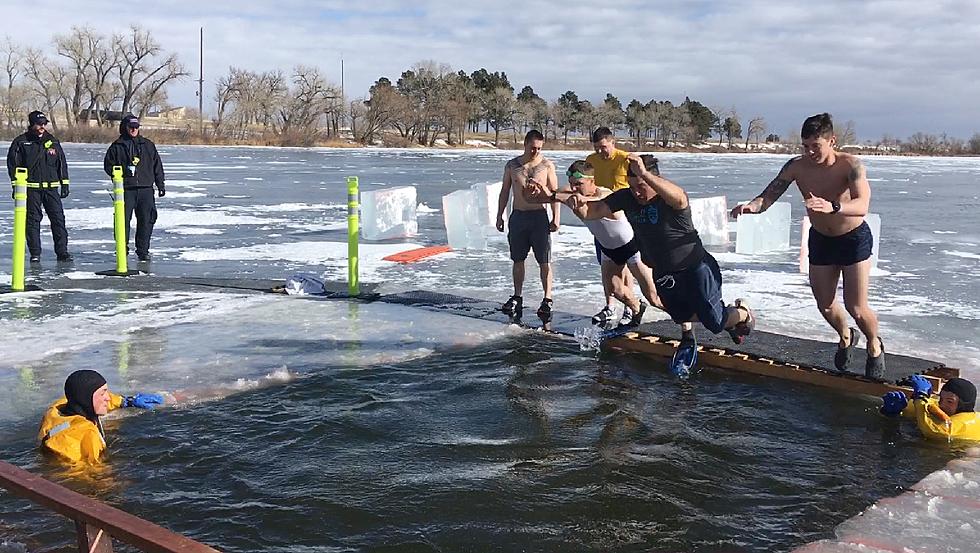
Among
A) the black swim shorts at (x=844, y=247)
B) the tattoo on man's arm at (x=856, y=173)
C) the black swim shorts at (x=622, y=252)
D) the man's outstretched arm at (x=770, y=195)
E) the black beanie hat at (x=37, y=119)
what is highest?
the black beanie hat at (x=37, y=119)

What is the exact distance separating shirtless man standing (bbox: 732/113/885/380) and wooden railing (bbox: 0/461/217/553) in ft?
14.2

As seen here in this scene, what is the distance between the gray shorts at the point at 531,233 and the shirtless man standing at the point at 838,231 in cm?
220

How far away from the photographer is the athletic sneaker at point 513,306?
8039mm

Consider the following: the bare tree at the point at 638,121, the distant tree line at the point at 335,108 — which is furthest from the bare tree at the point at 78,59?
the bare tree at the point at 638,121

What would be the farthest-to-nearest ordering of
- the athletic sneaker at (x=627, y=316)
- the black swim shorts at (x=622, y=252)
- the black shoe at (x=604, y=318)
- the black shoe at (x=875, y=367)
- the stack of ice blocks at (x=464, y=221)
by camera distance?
the stack of ice blocks at (x=464, y=221), the athletic sneaker at (x=627, y=316), the black shoe at (x=604, y=318), the black swim shorts at (x=622, y=252), the black shoe at (x=875, y=367)

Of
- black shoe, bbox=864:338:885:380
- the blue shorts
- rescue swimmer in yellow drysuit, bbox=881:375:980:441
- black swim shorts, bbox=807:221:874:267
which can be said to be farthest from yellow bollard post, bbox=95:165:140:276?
rescue swimmer in yellow drysuit, bbox=881:375:980:441

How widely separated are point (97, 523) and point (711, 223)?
37.0ft

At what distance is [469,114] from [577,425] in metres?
87.5

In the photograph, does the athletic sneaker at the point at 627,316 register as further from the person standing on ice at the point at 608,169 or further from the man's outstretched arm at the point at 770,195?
the man's outstretched arm at the point at 770,195

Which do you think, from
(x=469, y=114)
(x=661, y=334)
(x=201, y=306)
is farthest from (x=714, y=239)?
(x=469, y=114)

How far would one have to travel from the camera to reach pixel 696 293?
5965mm

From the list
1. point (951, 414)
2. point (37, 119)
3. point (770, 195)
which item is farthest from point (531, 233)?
point (37, 119)

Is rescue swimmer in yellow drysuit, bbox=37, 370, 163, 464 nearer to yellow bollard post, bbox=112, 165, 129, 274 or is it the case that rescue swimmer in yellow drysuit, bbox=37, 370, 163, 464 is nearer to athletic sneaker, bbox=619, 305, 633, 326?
athletic sneaker, bbox=619, 305, 633, 326

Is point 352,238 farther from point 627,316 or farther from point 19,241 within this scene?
point 19,241
